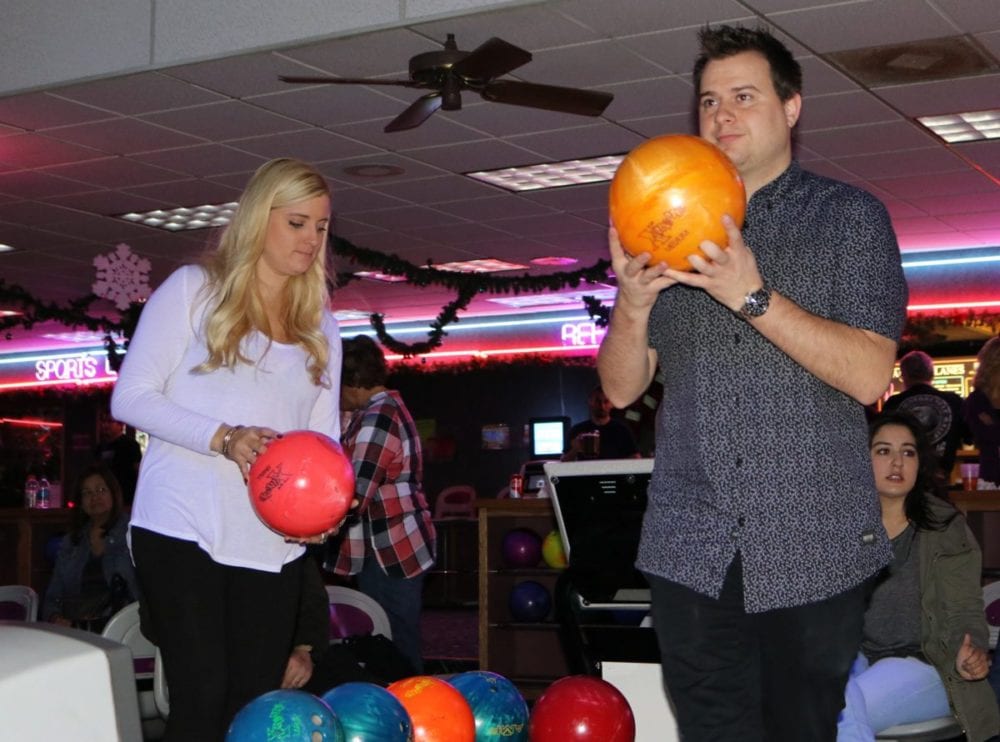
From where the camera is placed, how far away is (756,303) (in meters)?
1.83

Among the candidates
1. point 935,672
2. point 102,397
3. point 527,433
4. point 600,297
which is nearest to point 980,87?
point 935,672

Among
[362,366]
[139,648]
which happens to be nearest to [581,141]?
[362,366]

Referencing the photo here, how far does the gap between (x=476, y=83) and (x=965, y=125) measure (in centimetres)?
331

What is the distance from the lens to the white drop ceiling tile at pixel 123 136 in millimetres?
7820

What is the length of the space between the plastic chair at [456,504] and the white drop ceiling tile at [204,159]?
19.4 ft

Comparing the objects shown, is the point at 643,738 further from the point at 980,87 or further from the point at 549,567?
the point at 980,87

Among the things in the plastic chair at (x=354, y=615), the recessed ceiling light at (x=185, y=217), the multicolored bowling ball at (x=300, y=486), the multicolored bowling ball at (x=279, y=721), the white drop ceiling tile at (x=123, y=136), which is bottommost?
the plastic chair at (x=354, y=615)

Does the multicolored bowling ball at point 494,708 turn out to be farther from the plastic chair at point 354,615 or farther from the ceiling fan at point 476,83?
the ceiling fan at point 476,83

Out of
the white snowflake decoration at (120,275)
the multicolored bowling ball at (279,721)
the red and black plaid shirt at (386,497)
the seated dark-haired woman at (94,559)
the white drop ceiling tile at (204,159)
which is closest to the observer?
the multicolored bowling ball at (279,721)

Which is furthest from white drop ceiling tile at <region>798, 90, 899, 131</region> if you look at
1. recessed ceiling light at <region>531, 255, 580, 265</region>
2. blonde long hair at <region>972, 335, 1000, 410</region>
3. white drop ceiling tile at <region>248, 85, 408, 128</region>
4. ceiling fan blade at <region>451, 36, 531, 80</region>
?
recessed ceiling light at <region>531, 255, 580, 265</region>

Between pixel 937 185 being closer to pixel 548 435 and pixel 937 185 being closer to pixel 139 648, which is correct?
pixel 548 435

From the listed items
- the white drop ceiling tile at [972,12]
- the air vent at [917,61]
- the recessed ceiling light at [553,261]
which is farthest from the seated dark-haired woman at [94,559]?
the recessed ceiling light at [553,261]

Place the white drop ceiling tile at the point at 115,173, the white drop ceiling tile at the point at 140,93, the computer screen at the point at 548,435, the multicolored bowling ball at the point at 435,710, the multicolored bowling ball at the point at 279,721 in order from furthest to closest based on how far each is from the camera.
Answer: the computer screen at the point at 548,435
the white drop ceiling tile at the point at 115,173
the white drop ceiling tile at the point at 140,93
the multicolored bowling ball at the point at 435,710
the multicolored bowling ball at the point at 279,721

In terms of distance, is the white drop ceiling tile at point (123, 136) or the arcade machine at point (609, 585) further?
the white drop ceiling tile at point (123, 136)
